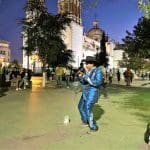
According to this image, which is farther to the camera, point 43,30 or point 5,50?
point 5,50

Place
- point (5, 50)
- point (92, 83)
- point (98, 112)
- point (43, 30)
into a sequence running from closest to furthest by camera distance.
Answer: point (92, 83) → point (98, 112) → point (43, 30) → point (5, 50)

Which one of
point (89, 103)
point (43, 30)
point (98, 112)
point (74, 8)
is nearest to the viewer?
point (89, 103)

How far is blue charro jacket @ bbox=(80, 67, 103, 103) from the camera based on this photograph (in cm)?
1248

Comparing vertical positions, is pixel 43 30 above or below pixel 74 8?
below

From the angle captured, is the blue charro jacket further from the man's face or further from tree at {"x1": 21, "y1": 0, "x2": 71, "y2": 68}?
tree at {"x1": 21, "y1": 0, "x2": 71, "y2": 68}

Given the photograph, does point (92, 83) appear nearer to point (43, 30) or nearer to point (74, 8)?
point (43, 30)

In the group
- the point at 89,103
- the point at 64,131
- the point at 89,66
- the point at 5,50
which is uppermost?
the point at 5,50

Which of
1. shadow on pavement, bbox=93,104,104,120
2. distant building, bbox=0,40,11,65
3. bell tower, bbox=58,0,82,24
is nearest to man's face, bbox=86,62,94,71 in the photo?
shadow on pavement, bbox=93,104,104,120

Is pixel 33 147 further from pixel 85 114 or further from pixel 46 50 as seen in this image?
pixel 46 50

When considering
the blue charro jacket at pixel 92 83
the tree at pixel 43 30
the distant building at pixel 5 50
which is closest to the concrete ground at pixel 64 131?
the blue charro jacket at pixel 92 83

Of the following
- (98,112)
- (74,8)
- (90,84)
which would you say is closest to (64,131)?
(90,84)

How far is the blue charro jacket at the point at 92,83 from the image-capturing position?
492 inches

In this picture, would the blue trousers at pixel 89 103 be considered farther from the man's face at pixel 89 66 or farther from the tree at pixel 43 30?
the tree at pixel 43 30

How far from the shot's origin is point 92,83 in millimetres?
12477
